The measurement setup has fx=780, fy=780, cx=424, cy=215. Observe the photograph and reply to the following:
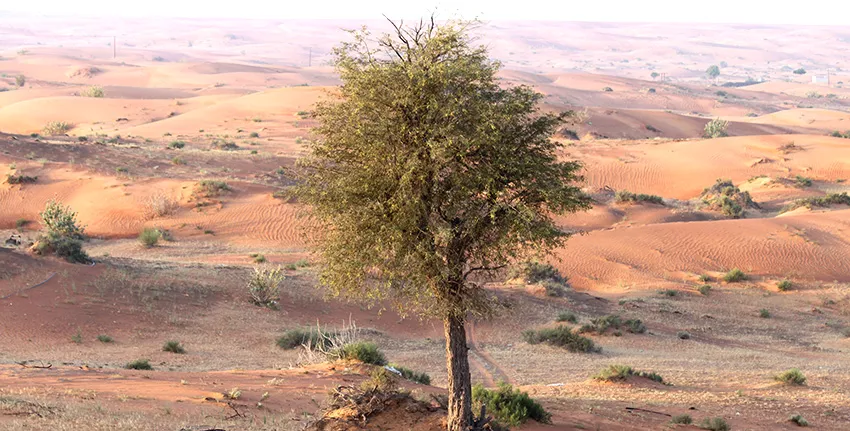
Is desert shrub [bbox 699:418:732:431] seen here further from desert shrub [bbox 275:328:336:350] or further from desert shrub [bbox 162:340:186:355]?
desert shrub [bbox 162:340:186:355]

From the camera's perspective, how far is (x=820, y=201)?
40062mm

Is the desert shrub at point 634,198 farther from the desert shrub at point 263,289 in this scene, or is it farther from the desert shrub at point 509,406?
the desert shrub at point 509,406

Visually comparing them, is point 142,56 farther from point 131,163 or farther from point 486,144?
point 486,144

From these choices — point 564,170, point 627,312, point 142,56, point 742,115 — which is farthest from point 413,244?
point 142,56

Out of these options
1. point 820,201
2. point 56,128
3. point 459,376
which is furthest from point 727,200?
point 56,128

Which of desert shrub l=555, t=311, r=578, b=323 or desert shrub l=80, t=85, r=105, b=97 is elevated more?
desert shrub l=555, t=311, r=578, b=323

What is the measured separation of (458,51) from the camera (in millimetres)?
9234

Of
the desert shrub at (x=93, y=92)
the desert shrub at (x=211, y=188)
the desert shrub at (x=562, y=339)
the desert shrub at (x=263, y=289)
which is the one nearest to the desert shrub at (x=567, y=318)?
the desert shrub at (x=562, y=339)

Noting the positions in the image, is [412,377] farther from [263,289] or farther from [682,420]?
[263,289]

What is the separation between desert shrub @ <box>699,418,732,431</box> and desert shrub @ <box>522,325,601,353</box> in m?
7.55

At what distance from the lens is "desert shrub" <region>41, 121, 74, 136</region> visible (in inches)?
2295

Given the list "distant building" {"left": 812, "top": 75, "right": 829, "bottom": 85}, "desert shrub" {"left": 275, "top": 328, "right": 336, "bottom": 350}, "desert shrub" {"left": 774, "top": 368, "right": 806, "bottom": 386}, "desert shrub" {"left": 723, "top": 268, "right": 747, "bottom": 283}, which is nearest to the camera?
"desert shrub" {"left": 774, "top": 368, "right": 806, "bottom": 386}

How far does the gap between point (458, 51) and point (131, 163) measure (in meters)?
34.8

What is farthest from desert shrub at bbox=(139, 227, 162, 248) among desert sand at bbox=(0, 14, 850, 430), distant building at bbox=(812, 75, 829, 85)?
distant building at bbox=(812, 75, 829, 85)
